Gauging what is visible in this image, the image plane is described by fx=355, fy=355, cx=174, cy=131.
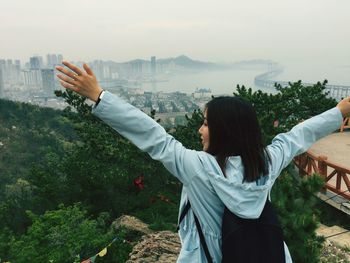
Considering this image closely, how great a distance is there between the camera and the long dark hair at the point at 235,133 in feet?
4.17

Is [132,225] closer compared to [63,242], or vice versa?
[63,242]

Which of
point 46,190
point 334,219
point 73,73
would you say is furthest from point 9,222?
point 73,73

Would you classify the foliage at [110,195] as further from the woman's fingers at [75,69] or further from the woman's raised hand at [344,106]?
the woman's fingers at [75,69]

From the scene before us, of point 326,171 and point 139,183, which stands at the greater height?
point 326,171

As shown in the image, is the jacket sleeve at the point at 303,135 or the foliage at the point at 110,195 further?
the foliage at the point at 110,195

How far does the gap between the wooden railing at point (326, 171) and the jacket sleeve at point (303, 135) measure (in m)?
3.63

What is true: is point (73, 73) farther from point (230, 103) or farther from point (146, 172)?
point (146, 172)

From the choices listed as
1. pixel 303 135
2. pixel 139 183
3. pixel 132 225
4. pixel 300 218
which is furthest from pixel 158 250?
pixel 139 183

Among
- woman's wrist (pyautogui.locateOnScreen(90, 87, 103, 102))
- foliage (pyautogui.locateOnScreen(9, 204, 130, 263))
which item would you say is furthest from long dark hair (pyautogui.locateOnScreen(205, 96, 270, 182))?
foliage (pyautogui.locateOnScreen(9, 204, 130, 263))

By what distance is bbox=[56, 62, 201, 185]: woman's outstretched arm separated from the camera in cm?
118

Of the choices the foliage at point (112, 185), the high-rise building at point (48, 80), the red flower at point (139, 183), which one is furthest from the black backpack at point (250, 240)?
the high-rise building at point (48, 80)

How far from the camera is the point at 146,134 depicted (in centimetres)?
121

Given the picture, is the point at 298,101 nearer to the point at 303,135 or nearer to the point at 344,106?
the point at 344,106

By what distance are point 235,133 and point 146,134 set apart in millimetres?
319
